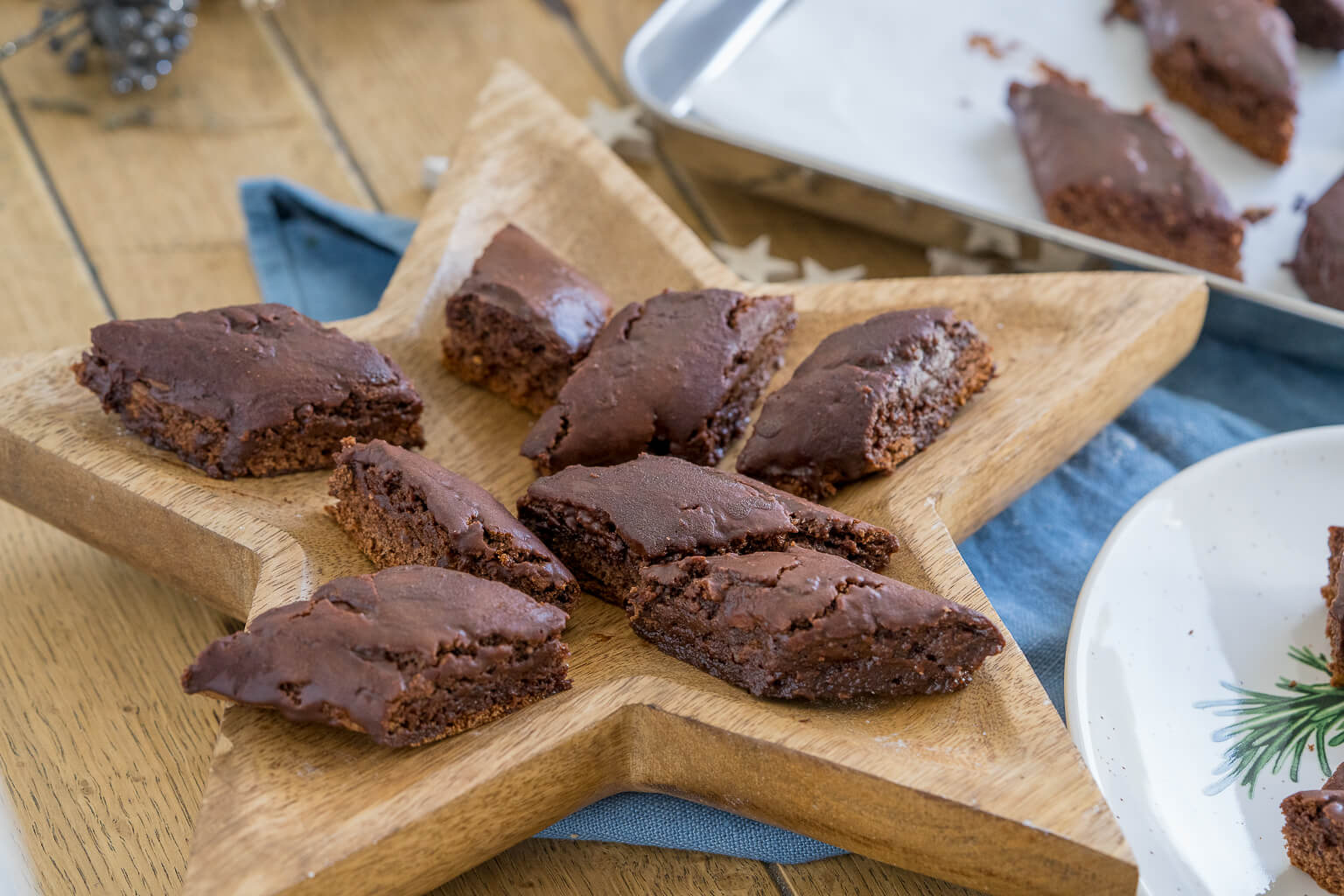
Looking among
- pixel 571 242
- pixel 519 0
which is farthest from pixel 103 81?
pixel 571 242

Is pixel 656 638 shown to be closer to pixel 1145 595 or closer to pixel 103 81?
pixel 1145 595

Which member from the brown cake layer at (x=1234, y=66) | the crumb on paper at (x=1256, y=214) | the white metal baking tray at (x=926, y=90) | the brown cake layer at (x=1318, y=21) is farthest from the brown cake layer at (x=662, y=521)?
the brown cake layer at (x=1318, y=21)

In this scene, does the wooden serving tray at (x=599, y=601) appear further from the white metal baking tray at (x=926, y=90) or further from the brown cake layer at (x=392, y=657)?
the white metal baking tray at (x=926, y=90)

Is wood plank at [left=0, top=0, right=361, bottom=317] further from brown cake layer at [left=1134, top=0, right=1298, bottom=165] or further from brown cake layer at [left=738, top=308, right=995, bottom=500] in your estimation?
brown cake layer at [left=1134, top=0, right=1298, bottom=165]

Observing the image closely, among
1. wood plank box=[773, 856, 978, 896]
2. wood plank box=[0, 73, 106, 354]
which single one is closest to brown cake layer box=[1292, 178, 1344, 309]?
wood plank box=[773, 856, 978, 896]

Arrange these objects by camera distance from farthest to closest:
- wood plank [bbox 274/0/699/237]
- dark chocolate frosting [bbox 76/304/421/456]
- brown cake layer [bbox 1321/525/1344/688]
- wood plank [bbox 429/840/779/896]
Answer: wood plank [bbox 274/0/699/237], dark chocolate frosting [bbox 76/304/421/456], brown cake layer [bbox 1321/525/1344/688], wood plank [bbox 429/840/779/896]

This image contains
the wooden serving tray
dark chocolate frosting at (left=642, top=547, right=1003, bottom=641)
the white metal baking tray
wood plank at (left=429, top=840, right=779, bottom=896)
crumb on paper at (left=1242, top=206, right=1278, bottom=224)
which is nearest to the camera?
the wooden serving tray

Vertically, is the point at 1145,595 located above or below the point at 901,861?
above
